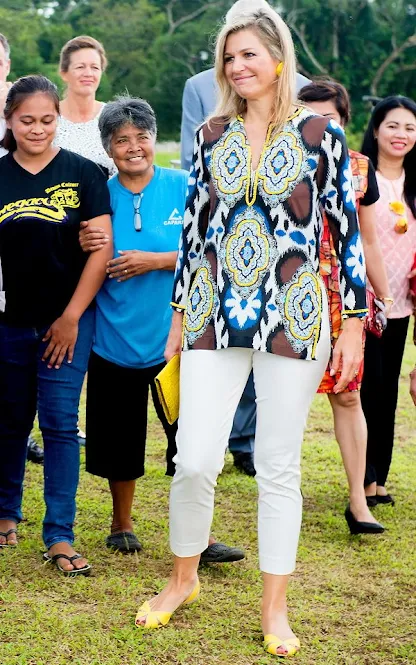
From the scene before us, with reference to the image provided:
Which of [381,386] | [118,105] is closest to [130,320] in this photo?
[118,105]

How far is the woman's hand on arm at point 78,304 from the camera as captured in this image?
4203mm

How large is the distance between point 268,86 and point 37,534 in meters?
2.35

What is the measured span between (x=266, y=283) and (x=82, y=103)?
3.11 meters

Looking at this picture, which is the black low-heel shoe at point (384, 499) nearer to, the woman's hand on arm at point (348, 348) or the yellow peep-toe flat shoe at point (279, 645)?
the yellow peep-toe flat shoe at point (279, 645)

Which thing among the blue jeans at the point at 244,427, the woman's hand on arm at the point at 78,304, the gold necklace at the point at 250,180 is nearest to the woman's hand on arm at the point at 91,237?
the woman's hand on arm at the point at 78,304

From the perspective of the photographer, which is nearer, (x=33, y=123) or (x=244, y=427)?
(x=33, y=123)

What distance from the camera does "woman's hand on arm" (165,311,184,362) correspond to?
383cm

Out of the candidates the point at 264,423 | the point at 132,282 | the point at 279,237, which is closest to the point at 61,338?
the point at 132,282

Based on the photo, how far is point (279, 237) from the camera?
3492mm

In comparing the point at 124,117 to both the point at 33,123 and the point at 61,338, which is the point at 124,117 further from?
the point at 61,338

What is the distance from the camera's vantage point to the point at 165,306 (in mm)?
4355

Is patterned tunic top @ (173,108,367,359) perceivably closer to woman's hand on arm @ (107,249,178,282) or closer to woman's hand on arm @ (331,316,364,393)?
woman's hand on arm @ (331,316,364,393)

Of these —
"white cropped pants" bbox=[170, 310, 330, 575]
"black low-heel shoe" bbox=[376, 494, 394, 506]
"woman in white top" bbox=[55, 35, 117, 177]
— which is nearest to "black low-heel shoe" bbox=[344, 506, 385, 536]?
"black low-heel shoe" bbox=[376, 494, 394, 506]

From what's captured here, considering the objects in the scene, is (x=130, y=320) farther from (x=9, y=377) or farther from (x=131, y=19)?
(x=131, y=19)
